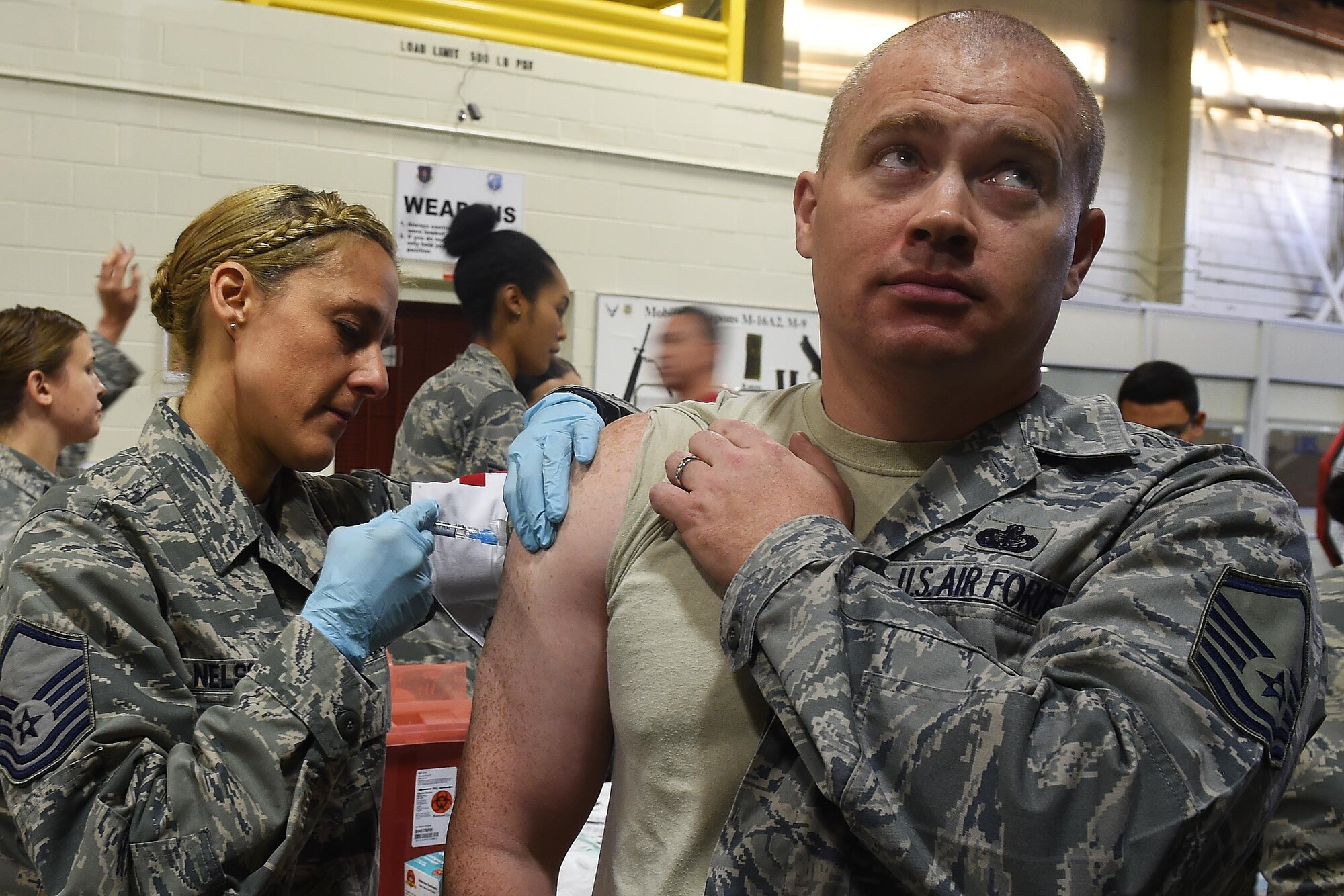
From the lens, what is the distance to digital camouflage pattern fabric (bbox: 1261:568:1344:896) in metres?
1.25

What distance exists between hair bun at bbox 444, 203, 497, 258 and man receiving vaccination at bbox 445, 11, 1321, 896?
3.41 metres

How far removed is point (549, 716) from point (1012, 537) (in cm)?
52

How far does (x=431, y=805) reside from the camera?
1762mm

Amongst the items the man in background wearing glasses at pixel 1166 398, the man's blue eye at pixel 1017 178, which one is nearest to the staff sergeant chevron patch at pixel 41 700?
the man's blue eye at pixel 1017 178

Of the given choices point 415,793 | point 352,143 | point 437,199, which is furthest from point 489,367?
point 415,793

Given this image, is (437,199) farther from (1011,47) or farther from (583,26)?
(1011,47)

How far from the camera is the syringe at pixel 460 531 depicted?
57.8 inches

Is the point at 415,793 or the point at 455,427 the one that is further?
the point at 455,427

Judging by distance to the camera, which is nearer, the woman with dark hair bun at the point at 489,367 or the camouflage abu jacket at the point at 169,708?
the camouflage abu jacket at the point at 169,708

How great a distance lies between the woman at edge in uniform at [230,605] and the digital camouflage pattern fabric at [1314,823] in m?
1.13

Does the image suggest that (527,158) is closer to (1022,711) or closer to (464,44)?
(464,44)

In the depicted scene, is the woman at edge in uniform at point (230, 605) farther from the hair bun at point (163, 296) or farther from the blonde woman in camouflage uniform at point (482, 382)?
the blonde woman in camouflage uniform at point (482, 382)

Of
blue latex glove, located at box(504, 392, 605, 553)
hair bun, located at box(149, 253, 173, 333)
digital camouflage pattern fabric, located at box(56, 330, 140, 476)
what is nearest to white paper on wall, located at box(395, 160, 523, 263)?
digital camouflage pattern fabric, located at box(56, 330, 140, 476)

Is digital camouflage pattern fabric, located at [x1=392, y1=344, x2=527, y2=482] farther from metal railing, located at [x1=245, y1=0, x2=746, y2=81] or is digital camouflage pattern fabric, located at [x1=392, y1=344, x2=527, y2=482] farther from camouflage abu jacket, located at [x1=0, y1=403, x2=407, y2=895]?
metal railing, located at [x1=245, y1=0, x2=746, y2=81]
